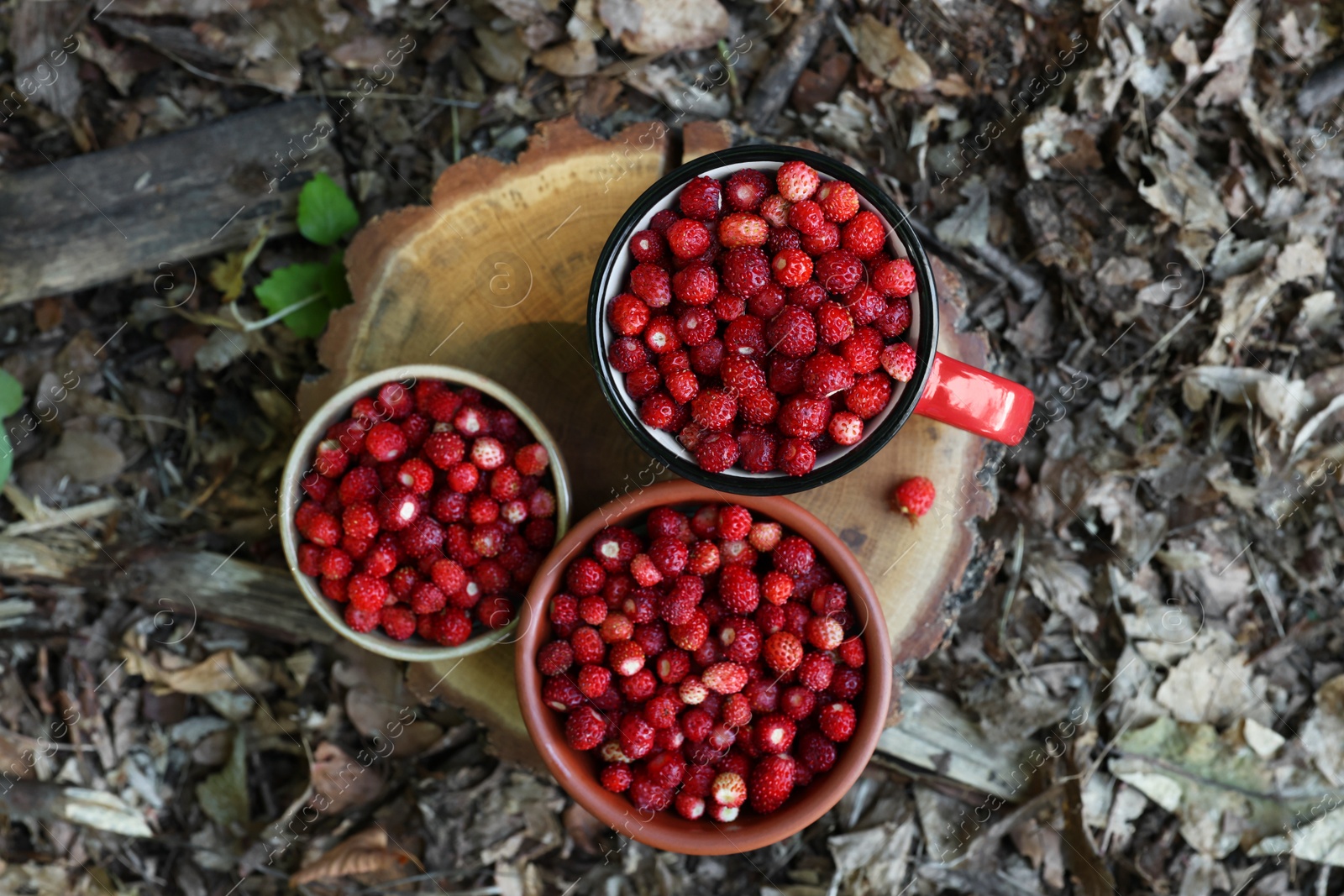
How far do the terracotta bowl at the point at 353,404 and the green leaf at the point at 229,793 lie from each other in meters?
1.07

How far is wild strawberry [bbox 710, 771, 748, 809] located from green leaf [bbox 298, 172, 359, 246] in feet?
6.13

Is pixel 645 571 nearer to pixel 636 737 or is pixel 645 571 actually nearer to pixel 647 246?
pixel 636 737

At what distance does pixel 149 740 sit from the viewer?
9.36ft

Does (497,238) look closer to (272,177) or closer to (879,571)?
(272,177)

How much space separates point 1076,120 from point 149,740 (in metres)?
3.37

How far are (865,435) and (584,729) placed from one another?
2.83 ft

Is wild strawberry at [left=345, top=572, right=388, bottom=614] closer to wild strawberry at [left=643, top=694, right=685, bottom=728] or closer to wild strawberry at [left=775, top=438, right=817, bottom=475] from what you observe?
wild strawberry at [left=643, top=694, right=685, bottom=728]

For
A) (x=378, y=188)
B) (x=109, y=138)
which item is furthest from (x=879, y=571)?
(x=109, y=138)

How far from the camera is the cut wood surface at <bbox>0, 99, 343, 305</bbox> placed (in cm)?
268

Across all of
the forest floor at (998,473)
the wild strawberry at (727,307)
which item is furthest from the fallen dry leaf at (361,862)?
the wild strawberry at (727,307)

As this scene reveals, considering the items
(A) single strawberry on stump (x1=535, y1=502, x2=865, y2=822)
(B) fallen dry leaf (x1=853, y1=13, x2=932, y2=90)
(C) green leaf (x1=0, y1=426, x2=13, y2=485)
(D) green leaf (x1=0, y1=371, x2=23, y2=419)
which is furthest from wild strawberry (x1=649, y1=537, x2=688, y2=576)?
(D) green leaf (x1=0, y1=371, x2=23, y2=419)

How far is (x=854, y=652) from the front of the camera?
6.51ft

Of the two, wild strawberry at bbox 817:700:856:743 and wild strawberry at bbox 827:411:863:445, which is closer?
wild strawberry at bbox 827:411:863:445

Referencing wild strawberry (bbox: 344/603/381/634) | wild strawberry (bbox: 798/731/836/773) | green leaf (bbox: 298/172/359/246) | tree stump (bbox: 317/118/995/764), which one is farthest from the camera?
green leaf (bbox: 298/172/359/246)
